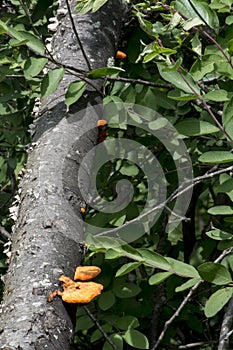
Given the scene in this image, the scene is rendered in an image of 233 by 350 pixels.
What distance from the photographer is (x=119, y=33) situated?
210 cm

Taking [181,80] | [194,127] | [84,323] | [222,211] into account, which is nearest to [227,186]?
[222,211]

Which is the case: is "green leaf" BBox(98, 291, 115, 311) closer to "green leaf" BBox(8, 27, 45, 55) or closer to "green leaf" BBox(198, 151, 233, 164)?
"green leaf" BBox(198, 151, 233, 164)

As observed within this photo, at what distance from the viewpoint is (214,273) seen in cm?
147

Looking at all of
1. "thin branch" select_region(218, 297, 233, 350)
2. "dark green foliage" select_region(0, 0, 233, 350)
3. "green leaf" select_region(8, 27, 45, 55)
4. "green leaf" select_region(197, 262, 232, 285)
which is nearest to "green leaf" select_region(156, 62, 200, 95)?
"dark green foliage" select_region(0, 0, 233, 350)

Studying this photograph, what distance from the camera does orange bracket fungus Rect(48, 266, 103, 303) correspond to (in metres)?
1.44

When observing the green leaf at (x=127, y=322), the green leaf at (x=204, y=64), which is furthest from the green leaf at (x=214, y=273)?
the green leaf at (x=127, y=322)

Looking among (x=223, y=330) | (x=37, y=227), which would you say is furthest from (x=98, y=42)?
(x=223, y=330)

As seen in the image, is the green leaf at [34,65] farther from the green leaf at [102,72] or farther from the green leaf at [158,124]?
the green leaf at [158,124]

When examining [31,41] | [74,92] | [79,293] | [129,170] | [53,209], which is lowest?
[129,170]

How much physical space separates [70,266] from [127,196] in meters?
0.68

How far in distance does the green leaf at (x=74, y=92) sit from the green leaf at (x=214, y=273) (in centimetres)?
55

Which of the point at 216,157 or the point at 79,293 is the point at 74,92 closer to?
the point at 216,157

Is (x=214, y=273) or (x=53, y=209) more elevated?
(x=53, y=209)

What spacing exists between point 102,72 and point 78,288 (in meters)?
0.55
